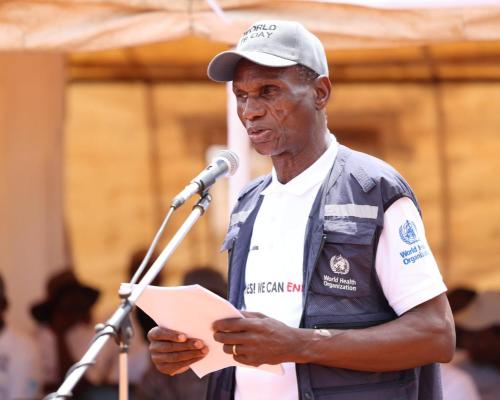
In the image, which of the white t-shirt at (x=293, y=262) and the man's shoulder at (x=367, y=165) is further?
the man's shoulder at (x=367, y=165)

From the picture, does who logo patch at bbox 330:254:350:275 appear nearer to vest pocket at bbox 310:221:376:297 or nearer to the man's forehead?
vest pocket at bbox 310:221:376:297

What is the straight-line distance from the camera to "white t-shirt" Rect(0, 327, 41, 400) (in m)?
6.97

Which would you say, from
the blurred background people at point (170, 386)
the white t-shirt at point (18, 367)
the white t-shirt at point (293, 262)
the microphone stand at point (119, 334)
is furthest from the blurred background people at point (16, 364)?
the microphone stand at point (119, 334)

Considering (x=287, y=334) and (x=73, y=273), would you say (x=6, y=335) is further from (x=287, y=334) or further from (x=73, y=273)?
(x=287, y=334)

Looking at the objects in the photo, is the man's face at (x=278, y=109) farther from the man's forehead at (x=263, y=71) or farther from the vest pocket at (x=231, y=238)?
the vest pocket at (x=231, y=238)

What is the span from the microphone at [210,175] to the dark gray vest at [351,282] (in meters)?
0.28

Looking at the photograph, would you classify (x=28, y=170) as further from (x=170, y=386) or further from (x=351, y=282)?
(x=351, y=282)

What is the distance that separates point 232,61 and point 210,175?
0.42 m

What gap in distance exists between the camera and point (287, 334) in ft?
9.68

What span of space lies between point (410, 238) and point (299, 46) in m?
0.65

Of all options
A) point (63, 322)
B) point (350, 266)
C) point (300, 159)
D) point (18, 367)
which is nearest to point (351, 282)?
point (350, 266)

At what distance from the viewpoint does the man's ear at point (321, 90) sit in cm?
325

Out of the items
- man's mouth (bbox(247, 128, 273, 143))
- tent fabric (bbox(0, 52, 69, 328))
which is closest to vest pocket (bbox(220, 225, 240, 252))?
man's mouth (bbox(247, 128, 273, 143))

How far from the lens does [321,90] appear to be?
3256 millimetres
